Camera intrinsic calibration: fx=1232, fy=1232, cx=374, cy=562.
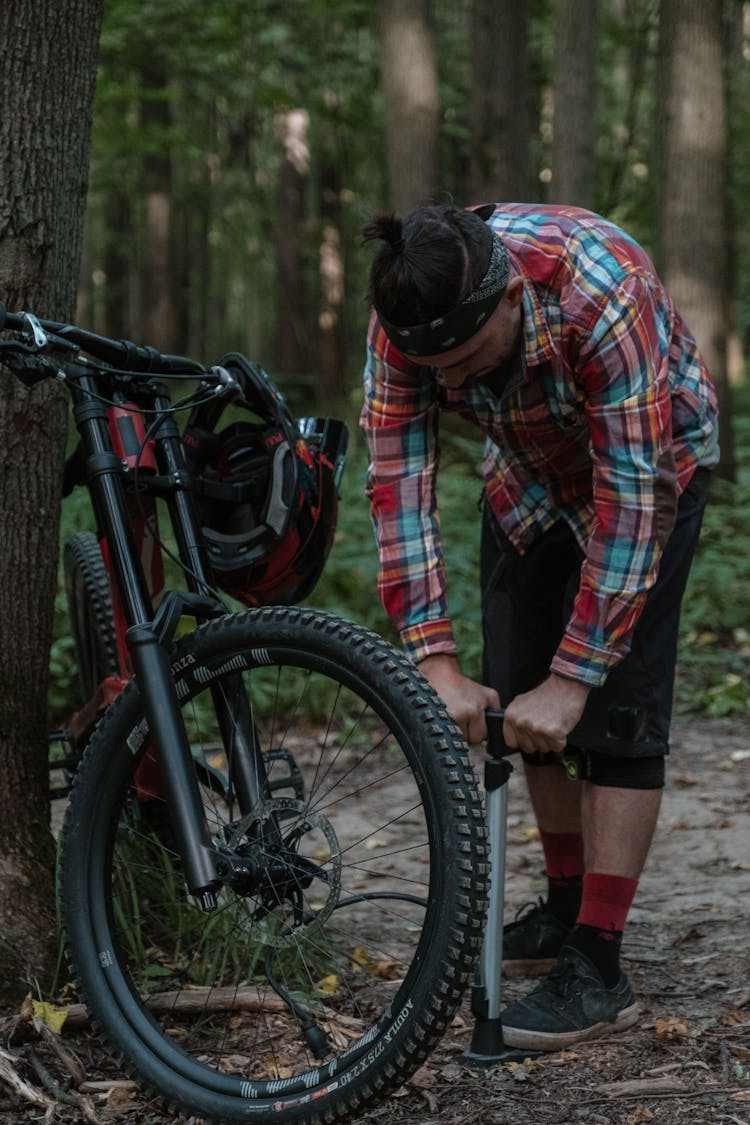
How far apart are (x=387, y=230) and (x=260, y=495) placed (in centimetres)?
75

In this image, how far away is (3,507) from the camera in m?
2.84

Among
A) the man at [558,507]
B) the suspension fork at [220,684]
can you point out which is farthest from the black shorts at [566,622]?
the suspension fork at [220,684]

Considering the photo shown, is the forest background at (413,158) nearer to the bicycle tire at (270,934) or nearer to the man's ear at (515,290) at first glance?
the man's ear at (515,290)

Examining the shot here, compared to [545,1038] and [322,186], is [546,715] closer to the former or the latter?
[545,1038]

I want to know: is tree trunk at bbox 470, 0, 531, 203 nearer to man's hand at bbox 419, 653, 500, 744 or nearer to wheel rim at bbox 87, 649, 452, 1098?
wheel rim at bbox 87, 649, 452, 1098

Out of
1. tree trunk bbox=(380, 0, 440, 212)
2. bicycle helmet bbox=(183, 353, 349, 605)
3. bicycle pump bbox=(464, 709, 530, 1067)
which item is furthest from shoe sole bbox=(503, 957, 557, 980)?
tree trunk bbox=(380, 0, 440, 212)

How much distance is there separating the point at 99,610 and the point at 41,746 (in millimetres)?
604

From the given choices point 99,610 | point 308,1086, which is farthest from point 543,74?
point 308,1086

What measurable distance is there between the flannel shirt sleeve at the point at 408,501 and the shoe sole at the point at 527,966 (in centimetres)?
99

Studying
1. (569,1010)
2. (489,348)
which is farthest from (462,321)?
(569,1010)

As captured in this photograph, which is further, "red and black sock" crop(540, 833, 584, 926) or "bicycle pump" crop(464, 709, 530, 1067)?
"red and black sock" crop(540, 833, 584, 926)

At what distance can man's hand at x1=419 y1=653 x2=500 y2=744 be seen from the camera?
2605 mm

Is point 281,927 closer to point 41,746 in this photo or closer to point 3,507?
point 41,746

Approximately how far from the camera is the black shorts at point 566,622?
2.79 m
